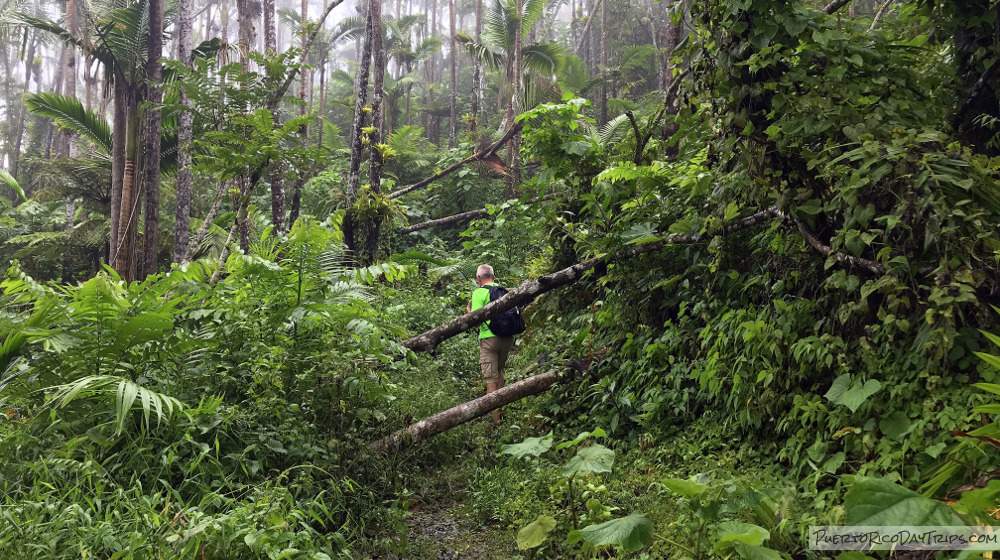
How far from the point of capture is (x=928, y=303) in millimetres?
3203

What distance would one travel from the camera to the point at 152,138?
9938 mm

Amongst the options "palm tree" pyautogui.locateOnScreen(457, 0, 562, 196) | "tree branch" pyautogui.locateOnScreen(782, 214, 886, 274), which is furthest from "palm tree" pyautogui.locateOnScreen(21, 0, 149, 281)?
"tree branch" pyautogui.locateOnScreen(782, 214, 886, 274)

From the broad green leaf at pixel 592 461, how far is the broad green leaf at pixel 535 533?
287 mm

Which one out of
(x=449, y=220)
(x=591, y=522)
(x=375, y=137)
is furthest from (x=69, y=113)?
(x=591, y=522)

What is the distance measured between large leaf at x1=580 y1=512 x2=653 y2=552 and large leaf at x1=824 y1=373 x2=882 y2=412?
144 cm

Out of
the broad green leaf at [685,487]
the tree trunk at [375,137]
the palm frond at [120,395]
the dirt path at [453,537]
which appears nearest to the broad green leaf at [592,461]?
the broad green leaf at [685,487]

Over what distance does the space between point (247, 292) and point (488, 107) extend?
94.5ft

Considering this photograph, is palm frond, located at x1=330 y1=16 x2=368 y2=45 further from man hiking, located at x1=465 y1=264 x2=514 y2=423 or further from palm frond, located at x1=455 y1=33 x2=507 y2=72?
man hiking, located at x1=465 y1=264 x2=514 y2=423

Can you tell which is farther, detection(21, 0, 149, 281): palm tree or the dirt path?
detection(21, 0, 149, 281): palm tree

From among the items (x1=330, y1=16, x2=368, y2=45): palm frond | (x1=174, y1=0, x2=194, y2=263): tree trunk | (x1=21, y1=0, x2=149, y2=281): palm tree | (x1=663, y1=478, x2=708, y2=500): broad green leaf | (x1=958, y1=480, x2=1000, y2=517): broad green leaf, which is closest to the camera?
(x1=958, y1=480, x2=1000, y2=517): broad green leaf

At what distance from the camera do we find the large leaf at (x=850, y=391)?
319cm

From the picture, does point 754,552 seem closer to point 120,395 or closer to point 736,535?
point 736,535

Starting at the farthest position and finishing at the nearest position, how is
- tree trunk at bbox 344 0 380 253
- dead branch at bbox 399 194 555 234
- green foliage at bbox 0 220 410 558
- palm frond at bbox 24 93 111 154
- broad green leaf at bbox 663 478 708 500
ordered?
dead branch at bbox 399 194 555 234
tree trunk at bbox 344 0 380 253
palm frond at bbox 24 93 111 154
green foliage at bbox 0 220 410 558
broad green leaf at bbox 663 478 708 500

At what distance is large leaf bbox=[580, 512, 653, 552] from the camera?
2535 millimetres
